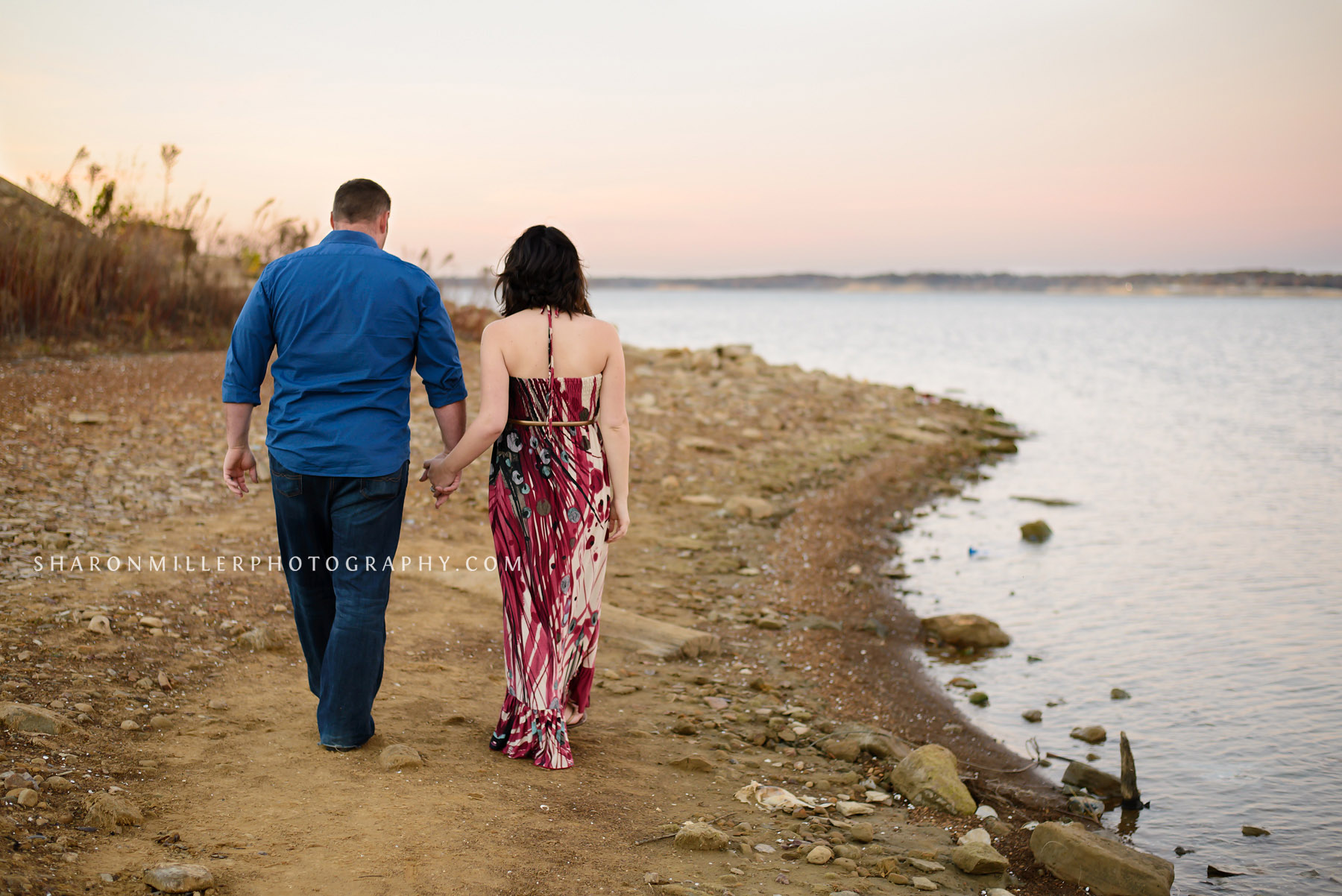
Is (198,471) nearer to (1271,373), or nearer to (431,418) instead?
(431,418)

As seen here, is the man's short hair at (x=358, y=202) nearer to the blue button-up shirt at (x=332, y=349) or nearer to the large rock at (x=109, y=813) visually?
the blue button-up shirt at (x=332, y=349)

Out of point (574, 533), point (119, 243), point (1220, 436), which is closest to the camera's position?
point (574, 533)

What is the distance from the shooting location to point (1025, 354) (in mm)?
43469

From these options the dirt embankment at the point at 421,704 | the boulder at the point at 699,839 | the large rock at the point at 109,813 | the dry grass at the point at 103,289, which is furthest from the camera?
the dry grass at the point at 103,289

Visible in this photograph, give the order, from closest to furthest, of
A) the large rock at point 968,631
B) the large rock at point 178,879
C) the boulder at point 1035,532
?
1. the large rock at point 178,879
2. the large rock at point 968,631
3. the boulder at point 1035,532

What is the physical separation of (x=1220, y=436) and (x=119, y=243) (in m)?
20.2

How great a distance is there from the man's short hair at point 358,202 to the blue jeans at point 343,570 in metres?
1.02

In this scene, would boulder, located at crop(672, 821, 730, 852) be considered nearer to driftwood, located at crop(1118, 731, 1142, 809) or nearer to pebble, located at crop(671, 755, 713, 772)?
pebble, located at crop(671, 755, 713, 772)

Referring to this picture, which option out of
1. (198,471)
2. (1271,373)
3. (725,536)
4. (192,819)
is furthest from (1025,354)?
(192,819)

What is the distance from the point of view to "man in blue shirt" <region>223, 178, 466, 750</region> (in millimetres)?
3670

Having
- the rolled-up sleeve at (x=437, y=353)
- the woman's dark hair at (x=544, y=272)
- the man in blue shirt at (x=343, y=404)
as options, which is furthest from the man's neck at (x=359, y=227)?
the woman's dark hair at (x=544, y=272)

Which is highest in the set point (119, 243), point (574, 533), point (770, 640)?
point (119, 243)

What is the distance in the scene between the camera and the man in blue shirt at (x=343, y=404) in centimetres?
367

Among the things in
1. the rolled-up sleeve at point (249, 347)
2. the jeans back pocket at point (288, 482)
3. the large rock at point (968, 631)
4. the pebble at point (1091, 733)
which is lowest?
the pebble at point (1091, 733)
